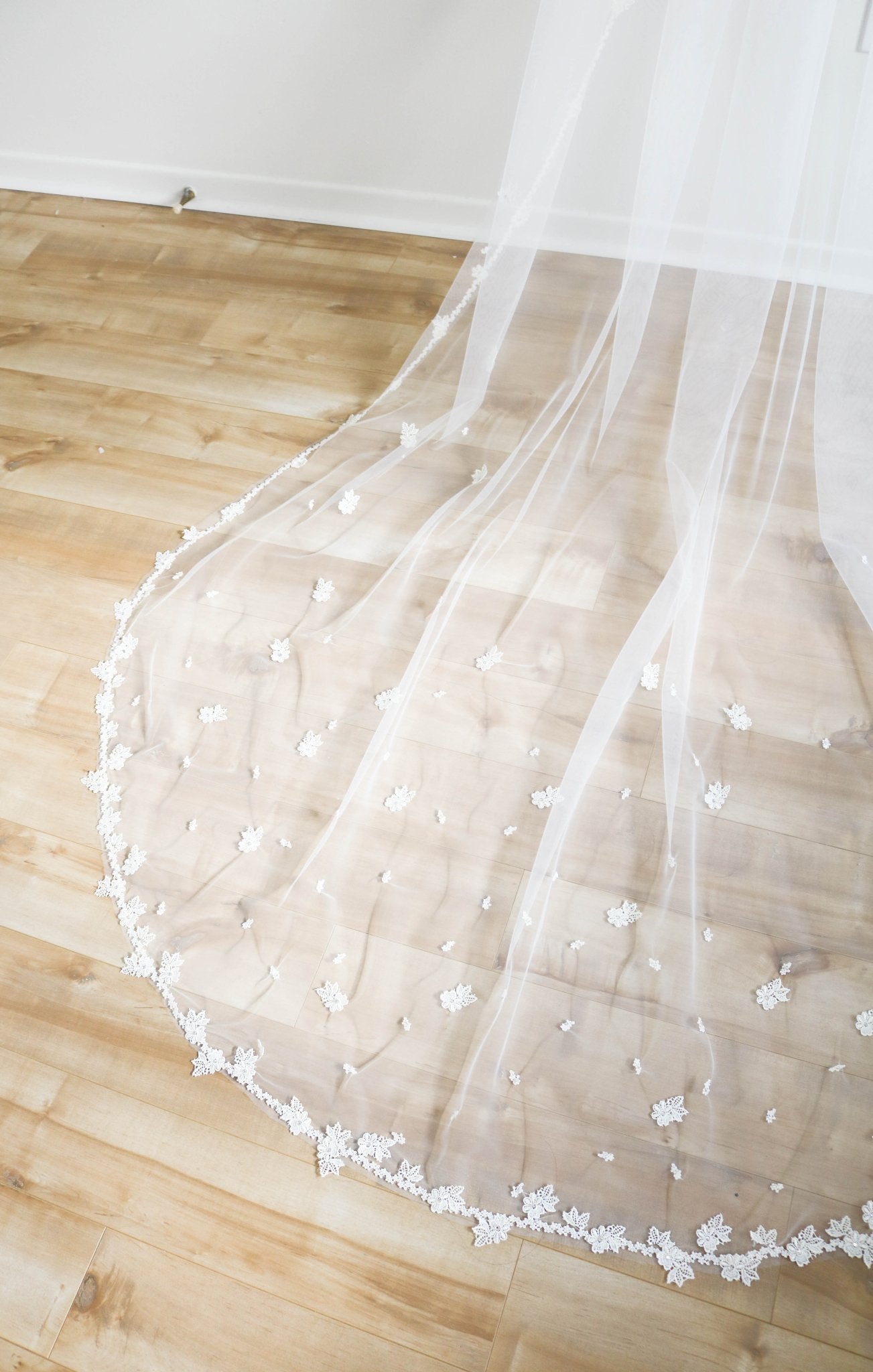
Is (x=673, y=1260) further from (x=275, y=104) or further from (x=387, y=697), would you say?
(x=275, y=104)

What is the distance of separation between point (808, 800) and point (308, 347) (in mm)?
1275

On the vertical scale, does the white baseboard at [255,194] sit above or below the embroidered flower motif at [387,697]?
above

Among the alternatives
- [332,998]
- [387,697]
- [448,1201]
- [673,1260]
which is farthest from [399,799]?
[673,1260]

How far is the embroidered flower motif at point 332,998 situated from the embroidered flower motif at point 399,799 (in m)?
0.24

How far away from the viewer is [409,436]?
5.45ft

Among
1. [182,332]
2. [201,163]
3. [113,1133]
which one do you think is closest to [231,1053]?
[113,1133]

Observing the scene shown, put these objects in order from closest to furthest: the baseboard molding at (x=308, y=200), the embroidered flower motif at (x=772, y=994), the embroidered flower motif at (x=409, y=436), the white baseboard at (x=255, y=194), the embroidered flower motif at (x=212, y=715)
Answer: the embroidered flower motif at (x=772, y=994) → the baseboard molding at (x=308, y=200) → the embroidered flower motif at (x=212, y=715) → the embroidered flower motif at (x=409, y=436) → the white baseboard at (x=255, y=194)

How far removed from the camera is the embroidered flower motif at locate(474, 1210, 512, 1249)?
1.14 m

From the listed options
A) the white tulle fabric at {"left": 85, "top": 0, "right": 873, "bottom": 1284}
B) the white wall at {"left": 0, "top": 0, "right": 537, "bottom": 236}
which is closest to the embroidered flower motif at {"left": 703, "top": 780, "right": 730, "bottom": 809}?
the white tulle fabric at {"left": 85, "top": 0, "right": 873, "bottom": 1284}

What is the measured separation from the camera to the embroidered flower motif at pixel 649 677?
1.39 m

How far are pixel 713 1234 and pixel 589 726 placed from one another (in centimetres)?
60

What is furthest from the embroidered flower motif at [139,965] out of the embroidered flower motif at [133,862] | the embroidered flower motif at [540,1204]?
the embroidered flower motif at [540,1204]

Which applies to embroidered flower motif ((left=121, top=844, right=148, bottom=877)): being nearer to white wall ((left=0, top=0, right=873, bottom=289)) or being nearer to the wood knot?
the wood knot

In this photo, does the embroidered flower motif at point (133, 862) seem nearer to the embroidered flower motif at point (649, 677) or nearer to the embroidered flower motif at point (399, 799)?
the embroidered flower motif at point (399, 799)
